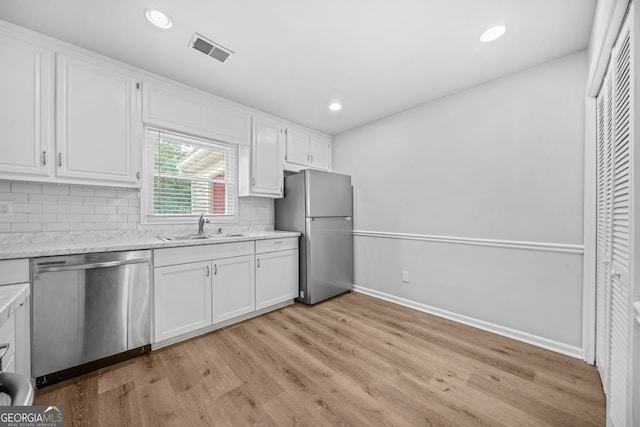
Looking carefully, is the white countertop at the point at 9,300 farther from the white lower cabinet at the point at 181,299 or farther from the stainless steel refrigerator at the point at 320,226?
the stainless steel refrigerator at the point at 320,226

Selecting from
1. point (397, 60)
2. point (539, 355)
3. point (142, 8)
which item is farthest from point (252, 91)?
point (539, 355)

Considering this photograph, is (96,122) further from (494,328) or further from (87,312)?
(494,328)

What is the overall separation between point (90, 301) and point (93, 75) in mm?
1773

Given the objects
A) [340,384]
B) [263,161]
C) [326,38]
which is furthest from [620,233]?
[263,161]

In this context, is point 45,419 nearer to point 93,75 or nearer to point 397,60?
point 93,75

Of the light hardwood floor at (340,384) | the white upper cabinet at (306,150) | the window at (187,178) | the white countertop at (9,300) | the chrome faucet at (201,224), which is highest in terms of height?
the white upper cabinet at (306,150)

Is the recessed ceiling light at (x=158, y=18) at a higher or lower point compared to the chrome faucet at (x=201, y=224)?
higher

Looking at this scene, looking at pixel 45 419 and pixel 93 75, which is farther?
pixel 93 75

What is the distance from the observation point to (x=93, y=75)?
2.04m

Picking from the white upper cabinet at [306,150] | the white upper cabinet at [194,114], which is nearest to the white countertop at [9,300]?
the white upper cabinet at [194,114]

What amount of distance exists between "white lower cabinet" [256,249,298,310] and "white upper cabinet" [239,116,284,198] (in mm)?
816

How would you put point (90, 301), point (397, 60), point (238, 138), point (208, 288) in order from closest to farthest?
point (90, 301)
point (397, 60)
point (208, 288)
point (238, 138)

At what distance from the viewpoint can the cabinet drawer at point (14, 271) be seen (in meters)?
1.50

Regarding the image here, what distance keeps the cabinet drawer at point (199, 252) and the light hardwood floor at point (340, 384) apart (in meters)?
0.73
